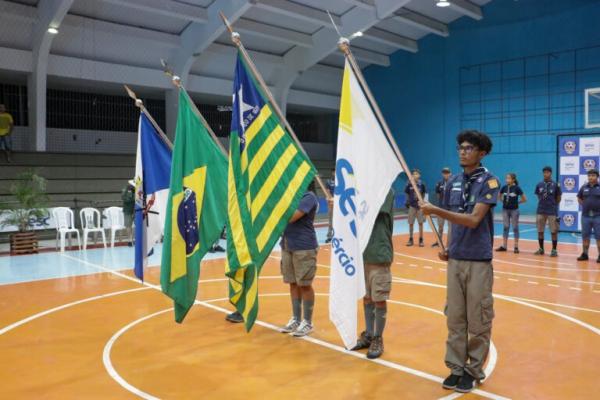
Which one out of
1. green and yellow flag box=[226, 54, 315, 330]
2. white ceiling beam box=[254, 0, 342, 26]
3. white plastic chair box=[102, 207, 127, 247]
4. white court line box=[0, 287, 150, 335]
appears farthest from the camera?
white ceiling beam box=[254, 0, 342, 26]

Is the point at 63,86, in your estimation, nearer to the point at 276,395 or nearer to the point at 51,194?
the point at 51,194

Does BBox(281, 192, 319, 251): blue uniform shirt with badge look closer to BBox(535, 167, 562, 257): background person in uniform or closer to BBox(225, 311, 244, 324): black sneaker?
BBox(225, 311, 244, 324): black sneaker

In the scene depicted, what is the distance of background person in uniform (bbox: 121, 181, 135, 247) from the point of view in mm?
12898

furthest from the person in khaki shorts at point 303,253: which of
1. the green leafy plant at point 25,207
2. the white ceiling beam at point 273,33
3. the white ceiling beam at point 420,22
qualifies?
the white ceiling beam at point 420,22

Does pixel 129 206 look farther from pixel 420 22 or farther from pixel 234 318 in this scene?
pixel 420 22

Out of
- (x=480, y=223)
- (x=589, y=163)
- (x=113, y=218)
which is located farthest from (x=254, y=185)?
(x=589, y=163)

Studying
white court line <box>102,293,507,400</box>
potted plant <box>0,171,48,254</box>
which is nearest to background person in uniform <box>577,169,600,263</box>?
white court line <box>102,293,507,400</box>

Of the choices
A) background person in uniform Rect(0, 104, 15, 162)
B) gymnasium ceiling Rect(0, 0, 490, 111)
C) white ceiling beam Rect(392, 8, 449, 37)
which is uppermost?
white ceiling beam Rect(392, 8, 449, 37)

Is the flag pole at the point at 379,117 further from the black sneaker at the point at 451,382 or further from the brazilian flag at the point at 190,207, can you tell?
the brazilian flag at the point at 190,207

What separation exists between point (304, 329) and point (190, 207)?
186 cm

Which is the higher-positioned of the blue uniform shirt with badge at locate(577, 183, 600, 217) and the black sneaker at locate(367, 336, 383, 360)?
the blue uniform shirt with badge at locate(577, 183, 600, 217)

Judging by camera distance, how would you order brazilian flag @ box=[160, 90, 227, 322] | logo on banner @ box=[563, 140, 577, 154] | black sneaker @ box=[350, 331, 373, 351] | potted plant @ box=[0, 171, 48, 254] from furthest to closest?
logo on banner @ box=[563, 140, 577, 154]
potted plant @ box=[0, 171, 48, 254]
brazilian flag @ box=[160, 90, 227, 322]
black sneaker @ box=[350, 331, 373, 351]

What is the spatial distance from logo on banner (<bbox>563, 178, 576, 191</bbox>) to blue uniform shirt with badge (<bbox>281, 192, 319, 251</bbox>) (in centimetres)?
1263

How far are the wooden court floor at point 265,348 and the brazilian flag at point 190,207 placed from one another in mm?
694
